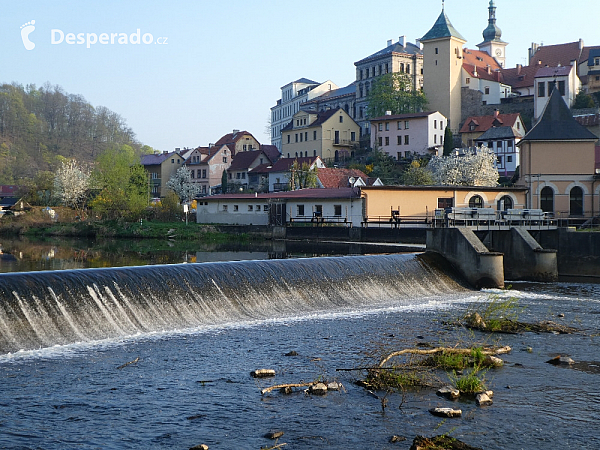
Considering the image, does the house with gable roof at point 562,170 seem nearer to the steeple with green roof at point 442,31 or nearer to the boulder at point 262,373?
the boulder at point 262,373

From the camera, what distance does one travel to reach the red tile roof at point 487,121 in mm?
85938

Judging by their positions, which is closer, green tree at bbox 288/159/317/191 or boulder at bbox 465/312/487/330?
boulder at bbox 465/312/487/330

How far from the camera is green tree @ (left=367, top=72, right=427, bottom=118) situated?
95.6 meters

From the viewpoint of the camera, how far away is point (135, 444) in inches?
384

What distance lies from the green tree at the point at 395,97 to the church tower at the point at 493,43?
5204 centimetres

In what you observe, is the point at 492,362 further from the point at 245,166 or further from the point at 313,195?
the point at 245,166

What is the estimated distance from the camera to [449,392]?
12.0m

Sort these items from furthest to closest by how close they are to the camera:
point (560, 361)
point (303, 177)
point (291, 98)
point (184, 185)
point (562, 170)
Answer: point (291, 98) → point (184, 185) → point (303, 177) → point (562, 170) → point (560, 361)

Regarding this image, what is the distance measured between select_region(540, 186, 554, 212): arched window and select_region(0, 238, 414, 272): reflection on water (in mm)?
13072

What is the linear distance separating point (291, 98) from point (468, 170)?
6789 cm

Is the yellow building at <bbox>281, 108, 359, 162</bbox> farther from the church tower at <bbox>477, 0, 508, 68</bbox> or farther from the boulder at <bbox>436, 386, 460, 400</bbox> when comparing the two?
the boulder at <bbox>436, 386, 460, 400</bbox>

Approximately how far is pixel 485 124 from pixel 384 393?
80.3m

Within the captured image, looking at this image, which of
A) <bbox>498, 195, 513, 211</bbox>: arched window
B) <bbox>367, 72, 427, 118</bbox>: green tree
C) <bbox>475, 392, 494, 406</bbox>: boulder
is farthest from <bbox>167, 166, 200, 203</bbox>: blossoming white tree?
<bbox>475, 392, 494, 406</bbox>: boulder

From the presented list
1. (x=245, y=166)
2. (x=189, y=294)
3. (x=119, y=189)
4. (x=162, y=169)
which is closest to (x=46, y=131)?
(x=162, y=169)
